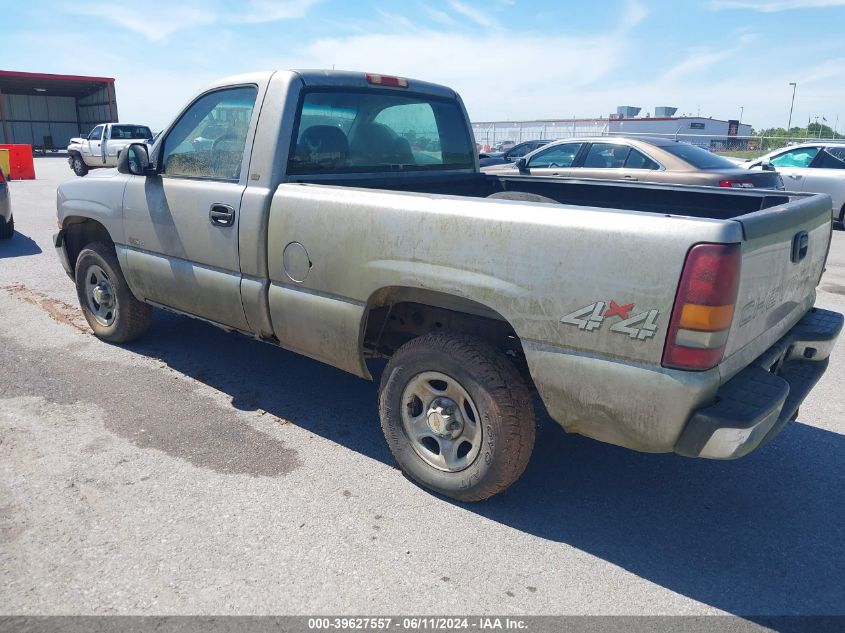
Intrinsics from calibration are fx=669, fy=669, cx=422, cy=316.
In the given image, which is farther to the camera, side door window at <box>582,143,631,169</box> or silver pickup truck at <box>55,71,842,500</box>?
side door window at <box>582,143,631,169</box>

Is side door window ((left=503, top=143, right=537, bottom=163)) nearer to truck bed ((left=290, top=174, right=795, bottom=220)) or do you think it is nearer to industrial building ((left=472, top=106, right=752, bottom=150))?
industrial building ((left=472, top=106, right=752, bottom=150))

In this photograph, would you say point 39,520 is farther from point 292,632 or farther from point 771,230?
point 771,230

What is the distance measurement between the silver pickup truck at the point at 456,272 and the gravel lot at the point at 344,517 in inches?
16.0

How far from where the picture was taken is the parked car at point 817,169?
12203mm

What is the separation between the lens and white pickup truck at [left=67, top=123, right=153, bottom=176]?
78.4 ft

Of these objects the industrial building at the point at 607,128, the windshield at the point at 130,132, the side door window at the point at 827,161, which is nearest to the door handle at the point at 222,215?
the side door window at the point at 827,161

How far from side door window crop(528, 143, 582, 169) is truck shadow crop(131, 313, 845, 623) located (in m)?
6.41

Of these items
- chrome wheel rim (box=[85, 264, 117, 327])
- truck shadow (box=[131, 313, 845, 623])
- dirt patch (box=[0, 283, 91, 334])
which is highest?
chrome wheel rim (box=[85, 264, 117, 327])

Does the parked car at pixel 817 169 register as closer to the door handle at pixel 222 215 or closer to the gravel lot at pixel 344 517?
the gravel lot at pixel 344 517

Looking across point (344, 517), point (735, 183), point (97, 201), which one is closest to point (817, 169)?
point (735, 183)

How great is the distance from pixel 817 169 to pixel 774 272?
1157 centimetres

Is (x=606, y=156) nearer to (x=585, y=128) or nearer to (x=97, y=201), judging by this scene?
(x=97, y=201)

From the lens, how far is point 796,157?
1274cm

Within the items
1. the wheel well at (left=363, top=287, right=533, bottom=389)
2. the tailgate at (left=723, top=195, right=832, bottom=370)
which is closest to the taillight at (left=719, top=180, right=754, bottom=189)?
the tailgate at (left=723, top=195, right=832, bottom=370)
